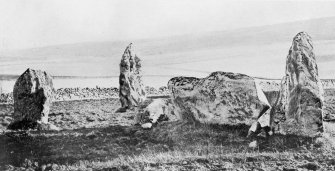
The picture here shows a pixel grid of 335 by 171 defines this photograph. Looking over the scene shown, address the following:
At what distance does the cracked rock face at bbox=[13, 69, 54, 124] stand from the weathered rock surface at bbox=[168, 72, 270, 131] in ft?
18.2

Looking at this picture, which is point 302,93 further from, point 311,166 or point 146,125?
point 146,125

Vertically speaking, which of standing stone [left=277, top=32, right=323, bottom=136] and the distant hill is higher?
the distant hill

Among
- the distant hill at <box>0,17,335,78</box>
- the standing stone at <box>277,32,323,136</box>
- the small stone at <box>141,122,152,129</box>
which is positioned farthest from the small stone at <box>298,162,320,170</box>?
the distant hill at <box>0,17,335,78</box>

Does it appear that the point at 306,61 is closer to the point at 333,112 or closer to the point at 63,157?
the point at 333,112

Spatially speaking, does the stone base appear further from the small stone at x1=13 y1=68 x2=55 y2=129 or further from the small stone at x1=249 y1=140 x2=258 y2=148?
the small stone at x1=249 y1=140 x2=258 y2=148

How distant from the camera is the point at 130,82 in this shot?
2711cm

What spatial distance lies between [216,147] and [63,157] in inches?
165

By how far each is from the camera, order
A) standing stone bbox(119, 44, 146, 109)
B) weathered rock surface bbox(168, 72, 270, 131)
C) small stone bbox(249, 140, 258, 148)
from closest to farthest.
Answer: small stone bbox(249, 140, 258, 148)
weathered rock surface bbox(168, 72, 270, 131)
standing stone bbox(119, 44, 146, 109)

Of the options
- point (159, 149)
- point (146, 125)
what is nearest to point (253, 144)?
point (159, 149)

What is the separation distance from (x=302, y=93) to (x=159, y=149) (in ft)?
16.1

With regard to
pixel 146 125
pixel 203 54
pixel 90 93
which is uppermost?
pixel 203 54

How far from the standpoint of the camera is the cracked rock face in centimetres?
1962

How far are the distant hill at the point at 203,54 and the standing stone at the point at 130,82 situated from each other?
1.98m

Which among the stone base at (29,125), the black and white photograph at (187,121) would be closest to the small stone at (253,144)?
the black and white photograph at (187,121)
